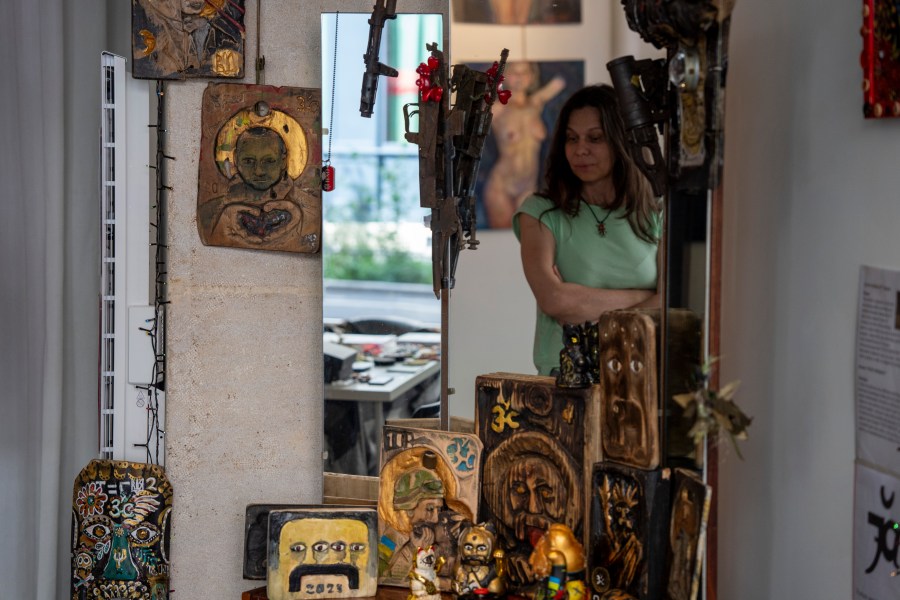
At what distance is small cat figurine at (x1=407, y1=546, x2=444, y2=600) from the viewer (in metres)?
1.59

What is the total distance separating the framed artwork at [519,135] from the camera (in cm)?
166

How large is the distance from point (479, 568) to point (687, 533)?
0.34 m

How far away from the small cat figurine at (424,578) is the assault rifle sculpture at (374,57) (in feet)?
2.61

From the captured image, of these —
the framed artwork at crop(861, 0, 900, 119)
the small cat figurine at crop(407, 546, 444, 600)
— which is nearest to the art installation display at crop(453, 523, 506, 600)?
the small cat figurine at crop(407, 546, 444, 600)

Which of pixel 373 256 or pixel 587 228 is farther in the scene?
pixel 373 256

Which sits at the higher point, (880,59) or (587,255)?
(880,59)

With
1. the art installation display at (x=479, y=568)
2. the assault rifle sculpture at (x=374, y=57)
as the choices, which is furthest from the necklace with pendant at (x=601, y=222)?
the art installation display at (x=479, y=568)

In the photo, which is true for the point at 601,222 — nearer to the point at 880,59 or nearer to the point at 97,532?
the point at 880,59

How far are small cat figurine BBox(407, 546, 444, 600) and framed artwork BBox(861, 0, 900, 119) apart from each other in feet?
3.20

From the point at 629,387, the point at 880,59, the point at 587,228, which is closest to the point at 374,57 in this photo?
the point at 587,228

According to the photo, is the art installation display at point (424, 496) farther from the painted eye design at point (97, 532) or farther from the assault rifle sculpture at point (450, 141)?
the painted eye design at point (97, 532)

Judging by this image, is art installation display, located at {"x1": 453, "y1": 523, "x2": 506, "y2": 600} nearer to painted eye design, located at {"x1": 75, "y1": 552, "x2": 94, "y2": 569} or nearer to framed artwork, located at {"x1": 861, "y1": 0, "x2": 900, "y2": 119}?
painted eye design, located at {"x1": 75, "y1": 552, "x2": 94, "y2": 569}

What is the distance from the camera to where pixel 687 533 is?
1.42 metres

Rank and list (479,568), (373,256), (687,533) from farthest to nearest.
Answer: (373,256) → (479,568) → (687,533)
